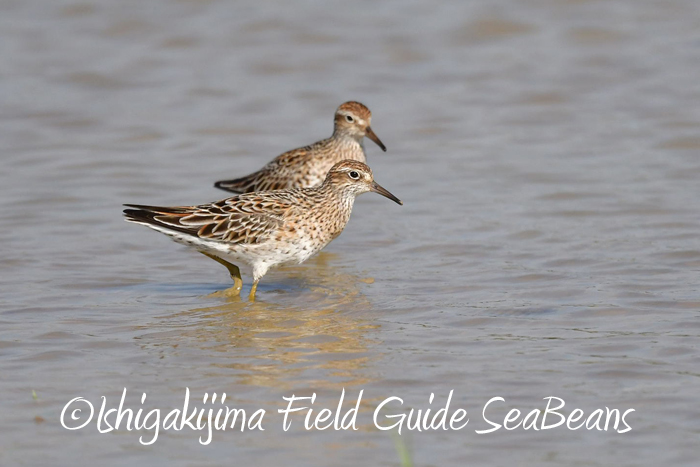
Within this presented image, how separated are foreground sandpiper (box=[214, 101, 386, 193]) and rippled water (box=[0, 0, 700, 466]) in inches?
30.7

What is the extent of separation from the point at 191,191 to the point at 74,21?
301 inches

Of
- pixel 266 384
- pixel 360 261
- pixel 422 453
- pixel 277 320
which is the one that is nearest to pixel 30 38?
pixel 360 261

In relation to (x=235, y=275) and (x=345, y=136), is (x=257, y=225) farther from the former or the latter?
(x=345, y=136)

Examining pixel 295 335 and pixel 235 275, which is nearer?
pixel 295 335

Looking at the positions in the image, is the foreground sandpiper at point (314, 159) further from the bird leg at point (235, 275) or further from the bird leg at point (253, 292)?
the bird leg at point (253, 292)

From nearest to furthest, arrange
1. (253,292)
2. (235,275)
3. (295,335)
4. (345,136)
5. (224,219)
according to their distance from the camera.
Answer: (295,335)
(224,219)
(253,292)
(235,275)
(345,136)

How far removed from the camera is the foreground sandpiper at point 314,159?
12633 millimetres

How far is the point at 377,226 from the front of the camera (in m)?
12.7

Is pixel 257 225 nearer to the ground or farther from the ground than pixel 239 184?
farther from the ground

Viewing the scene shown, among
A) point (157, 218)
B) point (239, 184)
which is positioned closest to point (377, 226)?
point (239, 184)

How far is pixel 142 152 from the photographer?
1510cm

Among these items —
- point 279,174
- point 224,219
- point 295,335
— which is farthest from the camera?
point 279,174

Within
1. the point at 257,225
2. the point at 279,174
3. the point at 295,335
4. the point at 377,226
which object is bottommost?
the point at 377,226

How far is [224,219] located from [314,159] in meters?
2.85
